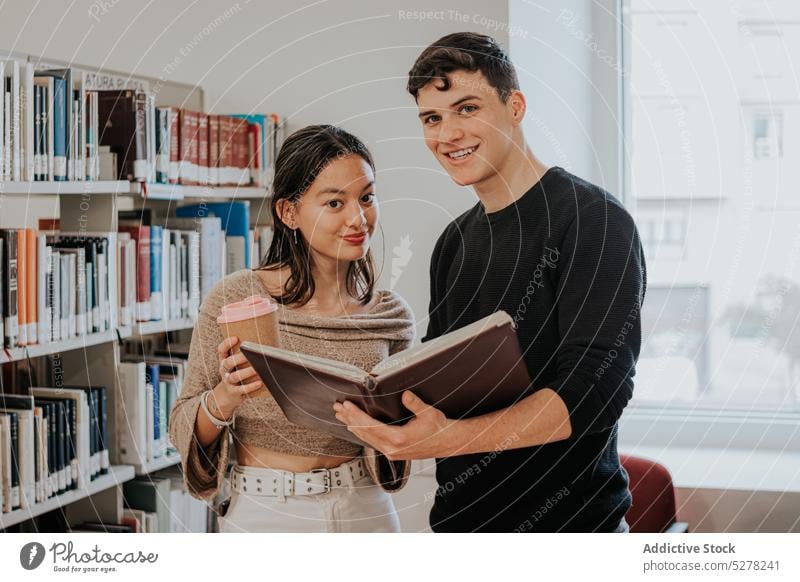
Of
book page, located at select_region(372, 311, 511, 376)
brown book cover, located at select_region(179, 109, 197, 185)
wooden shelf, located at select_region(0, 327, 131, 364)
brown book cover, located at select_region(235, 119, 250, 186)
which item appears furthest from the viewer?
brown book cover, located at select_region(235, 119, 250, 186)

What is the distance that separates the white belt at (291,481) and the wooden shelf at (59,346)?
2.21 feet

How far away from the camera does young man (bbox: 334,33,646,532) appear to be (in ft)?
4.49

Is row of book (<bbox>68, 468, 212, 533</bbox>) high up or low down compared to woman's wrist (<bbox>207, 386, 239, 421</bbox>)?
down

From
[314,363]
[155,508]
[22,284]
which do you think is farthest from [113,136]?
[314,363]

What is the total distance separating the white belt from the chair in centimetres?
77

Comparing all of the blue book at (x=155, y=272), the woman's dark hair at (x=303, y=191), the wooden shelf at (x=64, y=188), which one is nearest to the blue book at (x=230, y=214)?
the blue book at (x=155, y=272)

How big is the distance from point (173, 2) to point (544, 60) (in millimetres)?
962

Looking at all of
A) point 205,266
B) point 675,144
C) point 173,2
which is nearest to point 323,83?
point 173,2

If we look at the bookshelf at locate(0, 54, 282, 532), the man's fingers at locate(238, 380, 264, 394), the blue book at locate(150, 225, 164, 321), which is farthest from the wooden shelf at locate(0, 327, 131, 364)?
the man's fingers at locate(238, 380, 264, 394)

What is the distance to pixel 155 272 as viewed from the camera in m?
2.36

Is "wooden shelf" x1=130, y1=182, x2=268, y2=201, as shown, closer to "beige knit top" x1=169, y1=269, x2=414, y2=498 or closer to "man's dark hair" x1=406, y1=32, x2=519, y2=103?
"beige knit top" x1=169, y1=269, x2=414, y2=498

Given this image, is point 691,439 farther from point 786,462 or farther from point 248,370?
point 248,370
